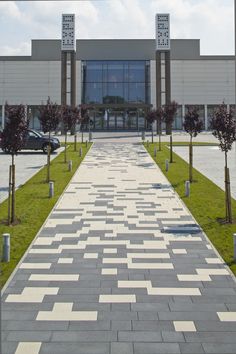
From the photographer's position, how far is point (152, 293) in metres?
7.20

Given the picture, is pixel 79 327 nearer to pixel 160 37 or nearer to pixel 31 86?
pixel 160 37

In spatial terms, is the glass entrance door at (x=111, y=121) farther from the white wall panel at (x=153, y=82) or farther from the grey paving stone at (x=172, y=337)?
the grey paving stone at (x=172, y=337)

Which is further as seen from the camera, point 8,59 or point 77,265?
point 8,59

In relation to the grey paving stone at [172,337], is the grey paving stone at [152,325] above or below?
above

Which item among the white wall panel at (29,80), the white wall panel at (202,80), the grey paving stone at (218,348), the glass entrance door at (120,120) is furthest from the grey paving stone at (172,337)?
the white wall panel at (202,80)

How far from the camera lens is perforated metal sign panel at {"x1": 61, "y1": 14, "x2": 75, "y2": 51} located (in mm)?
55500

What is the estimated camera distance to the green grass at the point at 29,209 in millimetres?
9445

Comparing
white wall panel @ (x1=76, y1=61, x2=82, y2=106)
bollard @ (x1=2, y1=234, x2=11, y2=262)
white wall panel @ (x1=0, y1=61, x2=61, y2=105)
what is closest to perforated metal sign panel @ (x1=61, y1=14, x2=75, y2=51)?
white wall panel @ (x1=76, y1=61, x2=82, y2=106)

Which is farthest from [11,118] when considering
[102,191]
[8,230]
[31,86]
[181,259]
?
[31,86]

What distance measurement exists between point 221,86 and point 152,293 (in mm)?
67072

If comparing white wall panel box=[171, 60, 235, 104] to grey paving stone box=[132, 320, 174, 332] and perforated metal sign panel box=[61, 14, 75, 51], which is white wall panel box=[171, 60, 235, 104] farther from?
grey paving stone box=[132, 320, 174, 332]

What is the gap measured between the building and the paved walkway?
5520 centimetres

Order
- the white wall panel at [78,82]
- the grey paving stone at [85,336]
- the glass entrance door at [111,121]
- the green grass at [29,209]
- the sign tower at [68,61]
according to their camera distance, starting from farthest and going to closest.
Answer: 1. the glass entrance door at [111,121]
2. the white wall panel at [78,82]
3. the sign tower at [68,61]
4. the green grass at [29,209]
5. the grey paving stone at [85,336]

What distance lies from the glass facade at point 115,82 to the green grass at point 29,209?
45.8 m
